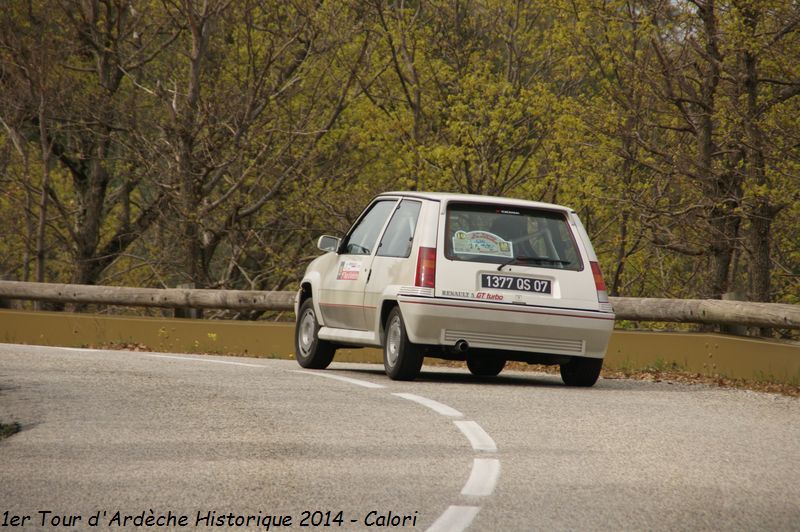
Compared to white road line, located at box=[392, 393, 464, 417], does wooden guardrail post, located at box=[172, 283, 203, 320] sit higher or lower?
lower

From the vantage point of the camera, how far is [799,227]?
2708 centimetres

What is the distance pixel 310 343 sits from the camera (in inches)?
571

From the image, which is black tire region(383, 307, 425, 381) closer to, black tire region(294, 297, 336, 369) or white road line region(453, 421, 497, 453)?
black tire region(294, 297, 336, 369)

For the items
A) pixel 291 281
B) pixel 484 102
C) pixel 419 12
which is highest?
pixel 419 12

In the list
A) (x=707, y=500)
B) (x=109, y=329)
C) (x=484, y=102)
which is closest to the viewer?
(x=707, y=500)

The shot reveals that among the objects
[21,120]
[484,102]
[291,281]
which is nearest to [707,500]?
[484,102]

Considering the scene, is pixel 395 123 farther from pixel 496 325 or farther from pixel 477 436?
pixel 477 436

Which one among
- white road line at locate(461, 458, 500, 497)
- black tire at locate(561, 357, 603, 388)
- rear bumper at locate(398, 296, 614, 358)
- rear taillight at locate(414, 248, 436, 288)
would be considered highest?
rear taillight at locate(414, 248, 436, 288)

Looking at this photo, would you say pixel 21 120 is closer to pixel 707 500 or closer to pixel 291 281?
pixel 291 281

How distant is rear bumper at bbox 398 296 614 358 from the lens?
473 inches

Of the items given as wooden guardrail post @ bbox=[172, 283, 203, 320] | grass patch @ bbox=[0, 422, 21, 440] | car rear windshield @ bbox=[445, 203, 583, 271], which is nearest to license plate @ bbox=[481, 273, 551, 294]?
car rear windshield @ bbox=[445, 203, 583, 271]

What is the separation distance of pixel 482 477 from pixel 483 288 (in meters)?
5.29

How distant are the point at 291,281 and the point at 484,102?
728cm

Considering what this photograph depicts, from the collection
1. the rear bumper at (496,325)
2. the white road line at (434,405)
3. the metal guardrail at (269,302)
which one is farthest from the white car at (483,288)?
the metal guardrail at (269,302)
